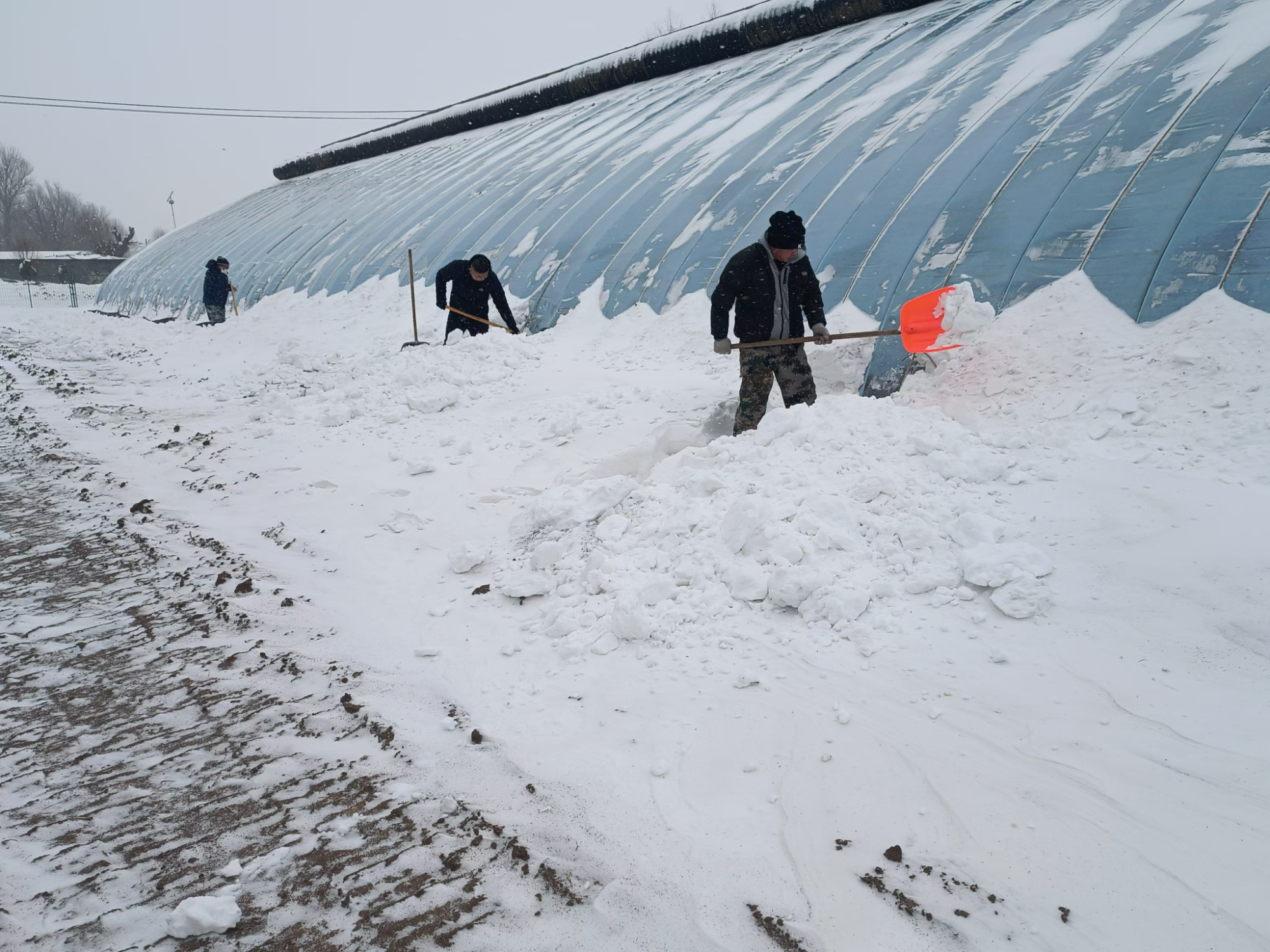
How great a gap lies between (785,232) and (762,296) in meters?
0.46

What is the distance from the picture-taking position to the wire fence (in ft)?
91.4

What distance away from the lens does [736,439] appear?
4469 millimetres

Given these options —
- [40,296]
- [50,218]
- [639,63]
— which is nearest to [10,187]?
[50,218]

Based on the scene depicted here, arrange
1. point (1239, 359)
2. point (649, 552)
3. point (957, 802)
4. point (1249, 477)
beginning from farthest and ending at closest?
1. point (1239, 359)
2. point (649, 552)
3. point (1249, 477)
4. point (957, 802)

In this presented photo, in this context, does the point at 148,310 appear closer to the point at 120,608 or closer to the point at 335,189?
the point at 335,189

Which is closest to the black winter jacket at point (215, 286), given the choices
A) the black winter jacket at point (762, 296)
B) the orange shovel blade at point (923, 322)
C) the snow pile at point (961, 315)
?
the black winter jacket at point (762, 296)

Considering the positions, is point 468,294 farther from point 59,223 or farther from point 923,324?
point 59,223

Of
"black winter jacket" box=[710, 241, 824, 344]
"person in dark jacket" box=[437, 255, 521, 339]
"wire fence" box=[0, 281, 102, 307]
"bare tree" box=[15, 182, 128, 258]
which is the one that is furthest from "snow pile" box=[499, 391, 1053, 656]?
"bare tree" box=[15, 182, 128, 258]

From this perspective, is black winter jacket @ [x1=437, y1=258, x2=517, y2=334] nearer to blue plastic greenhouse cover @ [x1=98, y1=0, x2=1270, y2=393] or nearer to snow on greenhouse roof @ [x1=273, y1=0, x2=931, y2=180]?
blue plastic greenhouse cover @ [x1=98, y1=0, x2=1270, y2=393]

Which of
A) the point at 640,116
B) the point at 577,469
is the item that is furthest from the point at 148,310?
the point at 577,469

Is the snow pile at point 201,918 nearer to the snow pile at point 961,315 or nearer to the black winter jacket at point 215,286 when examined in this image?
the snow pile at point 961,315

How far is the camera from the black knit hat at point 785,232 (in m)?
4.67

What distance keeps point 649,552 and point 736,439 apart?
112 centimetres

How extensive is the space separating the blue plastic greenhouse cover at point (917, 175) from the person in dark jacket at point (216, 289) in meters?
0.81
